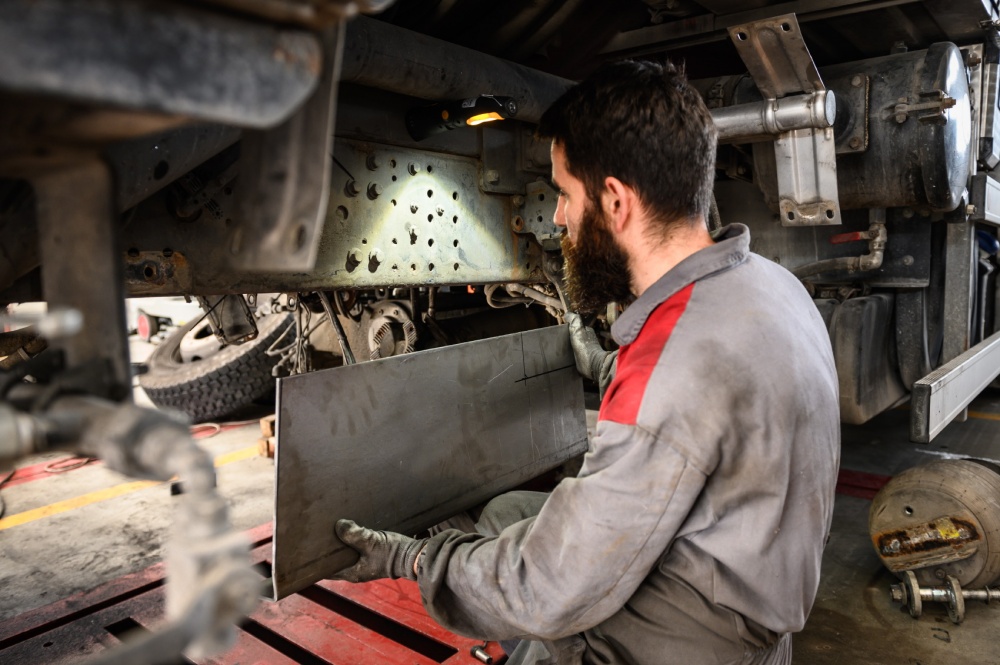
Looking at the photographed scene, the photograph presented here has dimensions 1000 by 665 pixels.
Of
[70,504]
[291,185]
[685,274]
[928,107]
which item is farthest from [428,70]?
[70,504]

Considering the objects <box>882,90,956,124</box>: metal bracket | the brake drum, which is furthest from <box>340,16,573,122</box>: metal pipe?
the brake drum

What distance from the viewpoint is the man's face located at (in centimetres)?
154

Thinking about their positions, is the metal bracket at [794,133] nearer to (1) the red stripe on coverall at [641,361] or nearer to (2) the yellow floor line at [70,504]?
Result: (1) the red stripe on coverall at [641,361]

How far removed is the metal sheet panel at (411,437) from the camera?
1685 mm

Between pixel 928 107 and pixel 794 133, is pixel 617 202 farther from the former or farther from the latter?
pixel 928 107

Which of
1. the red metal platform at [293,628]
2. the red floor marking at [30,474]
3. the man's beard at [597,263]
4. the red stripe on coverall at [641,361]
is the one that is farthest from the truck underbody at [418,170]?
the red floor marking at [30,474]

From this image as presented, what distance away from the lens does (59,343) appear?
25.9 inches

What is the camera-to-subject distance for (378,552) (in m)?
1.71

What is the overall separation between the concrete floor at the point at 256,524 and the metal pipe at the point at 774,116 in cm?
162

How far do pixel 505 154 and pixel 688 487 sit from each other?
1.49 meters

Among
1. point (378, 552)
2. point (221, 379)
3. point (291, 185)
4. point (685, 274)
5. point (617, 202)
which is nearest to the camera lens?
point (291, 185)

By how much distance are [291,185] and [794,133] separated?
1976 mm

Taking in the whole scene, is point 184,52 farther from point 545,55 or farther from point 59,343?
point 545,55

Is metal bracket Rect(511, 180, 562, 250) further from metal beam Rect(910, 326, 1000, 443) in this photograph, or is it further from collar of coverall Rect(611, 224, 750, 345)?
metal beam Rect(910, 326, 1000, 443)
